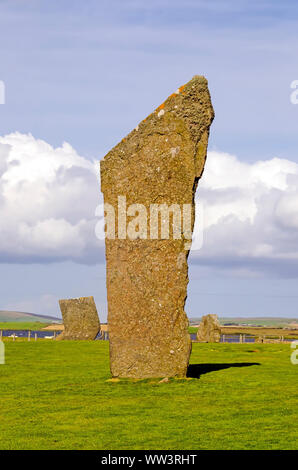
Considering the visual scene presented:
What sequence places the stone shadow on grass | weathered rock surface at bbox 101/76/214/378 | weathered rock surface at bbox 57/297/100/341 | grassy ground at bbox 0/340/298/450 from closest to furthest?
grassy ground at bbox 0/340/298/450
weathered rock surface at bbox 101/76/214/378
the stone shadow on grass
weathered rock surface at bbox 57/297/100/341

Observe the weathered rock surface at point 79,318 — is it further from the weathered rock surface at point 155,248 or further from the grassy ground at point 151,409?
the weathered rock surface at point 155,248

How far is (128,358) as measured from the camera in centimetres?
1470

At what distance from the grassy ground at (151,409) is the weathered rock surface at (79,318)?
17221mm

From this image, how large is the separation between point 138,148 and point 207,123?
1.63 meters

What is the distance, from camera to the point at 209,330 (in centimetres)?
3612

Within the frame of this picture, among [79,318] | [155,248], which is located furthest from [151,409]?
[79,318]

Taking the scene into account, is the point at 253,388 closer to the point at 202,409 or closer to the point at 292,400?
the point at 292,400

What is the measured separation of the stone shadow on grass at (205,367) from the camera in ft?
52.1

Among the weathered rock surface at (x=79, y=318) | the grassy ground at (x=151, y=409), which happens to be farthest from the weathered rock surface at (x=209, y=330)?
the grassy ground at (x=151, y=409)

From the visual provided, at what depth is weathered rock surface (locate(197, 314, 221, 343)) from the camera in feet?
118

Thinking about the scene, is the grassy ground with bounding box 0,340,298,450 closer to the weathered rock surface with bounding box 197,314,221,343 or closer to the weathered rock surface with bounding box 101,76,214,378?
the weathered rock surface with bounding box 101,76,214,378

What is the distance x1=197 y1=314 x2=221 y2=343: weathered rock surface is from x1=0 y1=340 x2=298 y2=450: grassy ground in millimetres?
17549

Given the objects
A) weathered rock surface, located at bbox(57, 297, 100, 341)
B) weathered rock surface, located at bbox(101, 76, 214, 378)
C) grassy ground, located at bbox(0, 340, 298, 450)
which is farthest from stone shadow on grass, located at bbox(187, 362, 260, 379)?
weathered rock surface, located at bbox(57, 297, 100, 341)
